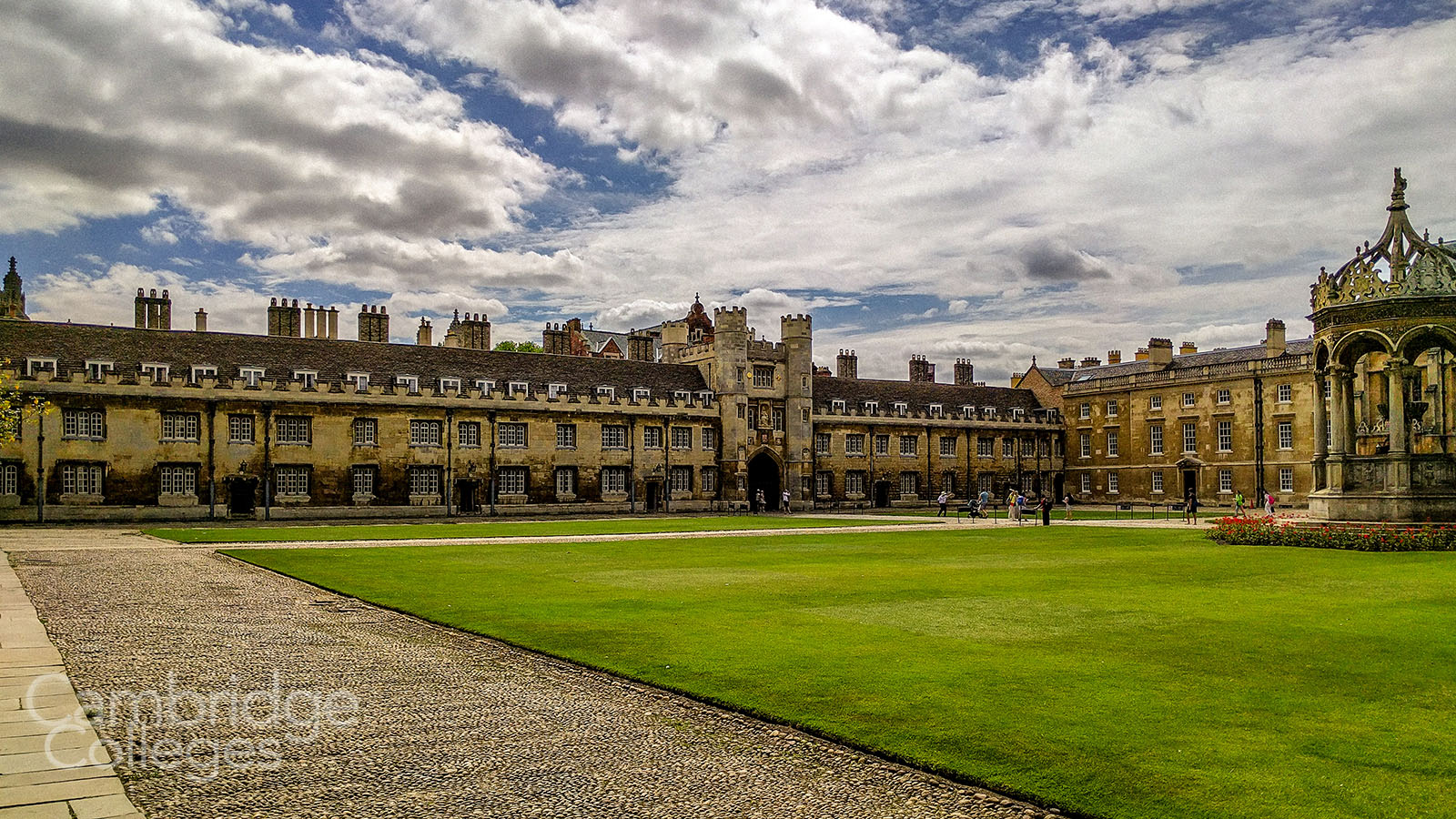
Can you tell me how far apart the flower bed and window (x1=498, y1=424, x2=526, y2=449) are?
3435 cm

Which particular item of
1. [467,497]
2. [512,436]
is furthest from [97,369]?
[512,436]

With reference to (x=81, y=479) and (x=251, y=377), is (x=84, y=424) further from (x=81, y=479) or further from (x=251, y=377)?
(x=251, y=377)

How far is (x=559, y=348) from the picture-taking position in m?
63.7

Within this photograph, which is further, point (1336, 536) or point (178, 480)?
point (178, 480)

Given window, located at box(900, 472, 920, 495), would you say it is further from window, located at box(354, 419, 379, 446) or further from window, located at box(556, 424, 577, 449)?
window, located at box(354, 419, 379, 446)

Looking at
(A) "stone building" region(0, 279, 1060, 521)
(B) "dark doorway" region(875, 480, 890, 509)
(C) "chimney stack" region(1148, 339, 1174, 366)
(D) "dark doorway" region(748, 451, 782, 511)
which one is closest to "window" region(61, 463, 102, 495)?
(A) "stone building" region(0, 279, 1060, 521)

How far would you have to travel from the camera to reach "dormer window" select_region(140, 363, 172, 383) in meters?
44.7

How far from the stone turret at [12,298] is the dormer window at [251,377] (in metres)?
16.3

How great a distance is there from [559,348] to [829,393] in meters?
17.6

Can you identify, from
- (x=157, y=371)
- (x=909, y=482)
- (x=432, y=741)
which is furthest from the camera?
(x=909, y=482)

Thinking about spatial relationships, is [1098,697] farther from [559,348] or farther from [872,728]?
[559,348]

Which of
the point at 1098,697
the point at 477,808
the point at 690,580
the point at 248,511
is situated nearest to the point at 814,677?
the point at 1098,697

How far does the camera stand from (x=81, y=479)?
43.0 metres

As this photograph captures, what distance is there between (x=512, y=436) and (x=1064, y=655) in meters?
45.2
